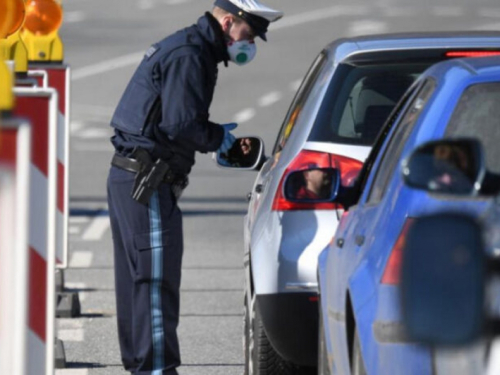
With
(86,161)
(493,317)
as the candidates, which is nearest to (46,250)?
(493,317)

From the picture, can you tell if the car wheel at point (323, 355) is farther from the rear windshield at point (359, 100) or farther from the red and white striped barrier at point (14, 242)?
the red and white striped barrier at point (14, 242)

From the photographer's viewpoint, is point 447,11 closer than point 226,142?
No

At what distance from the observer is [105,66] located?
108ft

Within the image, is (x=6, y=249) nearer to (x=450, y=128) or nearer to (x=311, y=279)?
(x=450, y=128)

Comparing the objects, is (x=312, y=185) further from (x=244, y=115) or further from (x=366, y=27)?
(x=366, y=27)

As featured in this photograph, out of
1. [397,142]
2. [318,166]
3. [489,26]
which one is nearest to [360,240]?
[397,142]

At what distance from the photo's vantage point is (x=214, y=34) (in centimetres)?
696

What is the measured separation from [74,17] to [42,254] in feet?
119

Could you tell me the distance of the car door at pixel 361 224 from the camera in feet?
15.4

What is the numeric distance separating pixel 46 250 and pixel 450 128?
1.21 metres

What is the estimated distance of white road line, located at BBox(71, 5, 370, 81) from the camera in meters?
32.5

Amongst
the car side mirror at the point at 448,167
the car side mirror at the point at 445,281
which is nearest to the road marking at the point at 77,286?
the car side mirror at the point at 448,167

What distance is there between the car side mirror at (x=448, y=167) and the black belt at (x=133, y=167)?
3.75 meters

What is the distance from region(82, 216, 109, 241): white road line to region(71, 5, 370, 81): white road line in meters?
17.3
